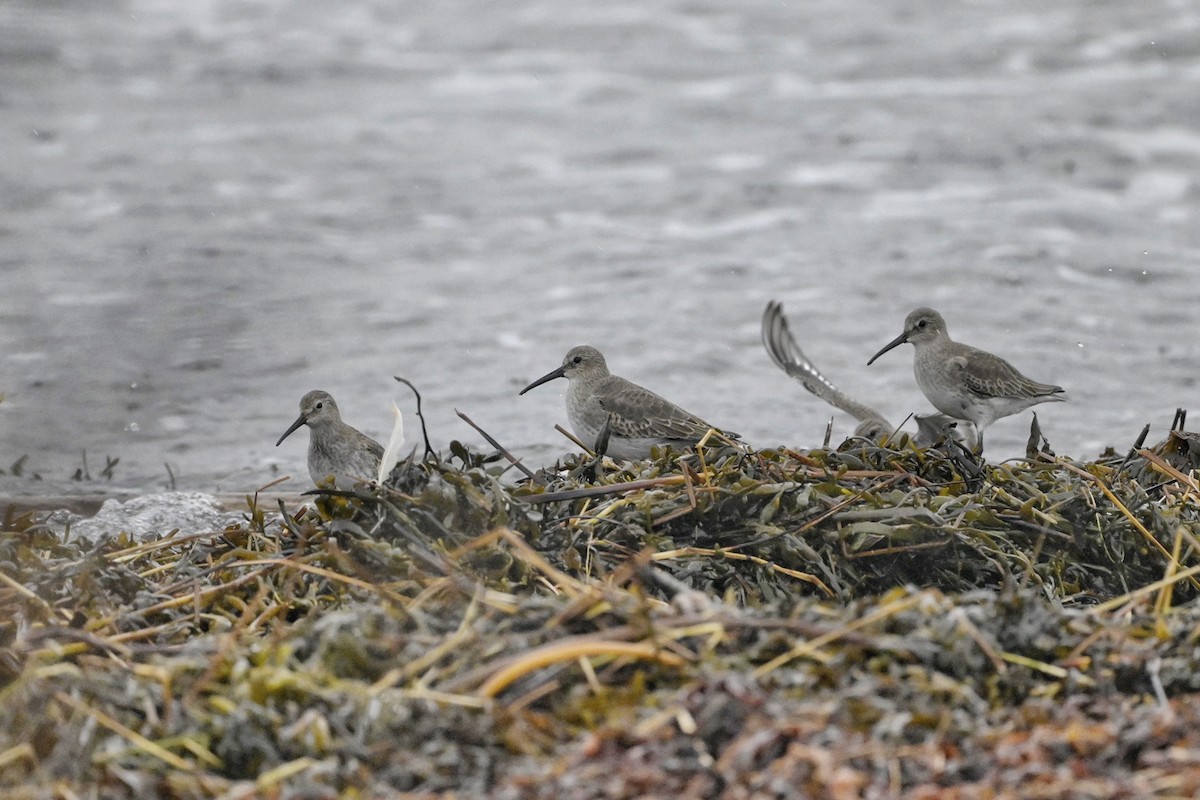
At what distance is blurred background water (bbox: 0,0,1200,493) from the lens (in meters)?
7.79

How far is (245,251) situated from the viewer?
1009 centimetres

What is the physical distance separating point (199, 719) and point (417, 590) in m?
0.79

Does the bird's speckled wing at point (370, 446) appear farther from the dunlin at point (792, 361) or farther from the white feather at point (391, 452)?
the dunlin at point (792, 361)

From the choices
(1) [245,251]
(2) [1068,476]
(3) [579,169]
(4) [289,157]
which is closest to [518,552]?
(2) [1068,476]

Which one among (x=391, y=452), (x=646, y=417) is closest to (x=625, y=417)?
(x=646, y=417)

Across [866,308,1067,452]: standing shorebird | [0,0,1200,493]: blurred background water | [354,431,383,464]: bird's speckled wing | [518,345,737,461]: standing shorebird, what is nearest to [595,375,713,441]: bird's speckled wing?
[518,345,737,461]: standing shorebird

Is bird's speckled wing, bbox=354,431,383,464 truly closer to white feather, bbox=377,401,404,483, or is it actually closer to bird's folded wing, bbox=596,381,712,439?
bird's folded wing, bbox=596,381,712,439

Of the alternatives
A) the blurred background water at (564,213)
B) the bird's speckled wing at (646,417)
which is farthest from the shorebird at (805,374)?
the bird's speckled wing at (646,417)

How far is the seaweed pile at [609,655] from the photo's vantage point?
2.78 meters

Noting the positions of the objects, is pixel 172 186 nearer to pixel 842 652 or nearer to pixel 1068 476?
pixel 1068 476

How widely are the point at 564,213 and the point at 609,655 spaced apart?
7893 millimetres

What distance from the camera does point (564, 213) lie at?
10.7 meters

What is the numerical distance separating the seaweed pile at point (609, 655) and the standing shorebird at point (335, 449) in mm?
1574

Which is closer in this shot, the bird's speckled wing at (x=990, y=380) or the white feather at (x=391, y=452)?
the white feather at (x=391, y=452)
